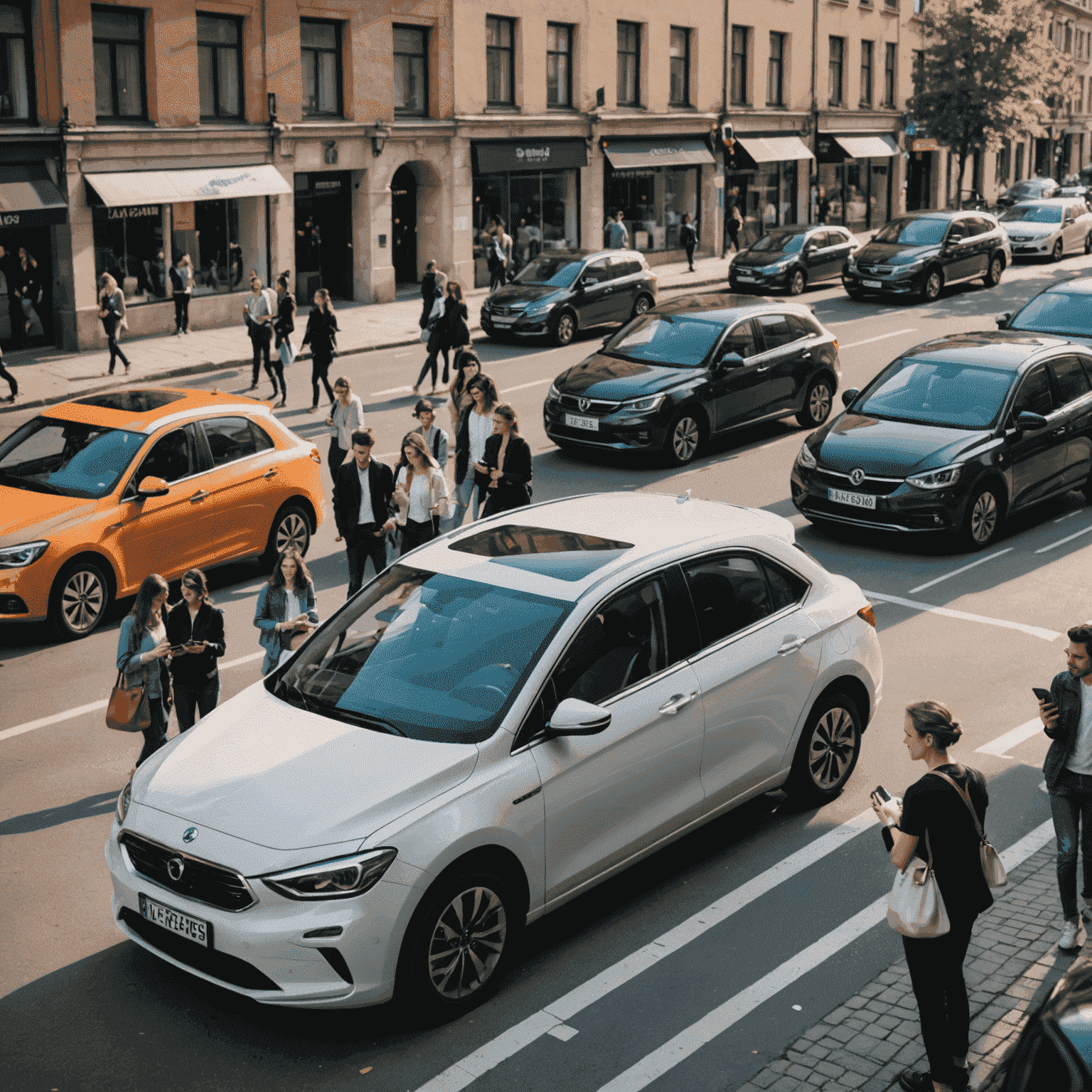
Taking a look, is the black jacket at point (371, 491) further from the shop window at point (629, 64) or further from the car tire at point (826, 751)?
the shop window at point (629, 64)

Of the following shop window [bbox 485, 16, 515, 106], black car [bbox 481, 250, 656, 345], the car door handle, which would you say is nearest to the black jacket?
the car door handle

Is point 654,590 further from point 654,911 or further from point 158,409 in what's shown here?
point 158,409

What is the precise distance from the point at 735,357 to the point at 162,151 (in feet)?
47.6

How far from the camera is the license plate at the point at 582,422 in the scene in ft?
55.0

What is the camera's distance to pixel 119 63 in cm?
2661

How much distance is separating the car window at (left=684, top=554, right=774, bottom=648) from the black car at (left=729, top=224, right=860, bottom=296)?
25.4 metres

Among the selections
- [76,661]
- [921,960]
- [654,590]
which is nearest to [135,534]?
[76,661]

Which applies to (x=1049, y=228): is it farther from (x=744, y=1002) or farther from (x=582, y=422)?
(x=744, y=1002)

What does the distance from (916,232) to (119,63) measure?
55.2 ft

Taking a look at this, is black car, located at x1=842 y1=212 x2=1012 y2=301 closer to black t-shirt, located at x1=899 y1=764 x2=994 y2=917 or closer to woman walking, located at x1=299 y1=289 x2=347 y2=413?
woman walking, located at x1=299 y1=289 x2=347 y2=413

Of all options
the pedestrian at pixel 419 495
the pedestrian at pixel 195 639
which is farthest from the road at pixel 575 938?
the pedestrian at pixel 419 495

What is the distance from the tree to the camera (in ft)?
160

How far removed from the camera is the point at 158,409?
40.6ft

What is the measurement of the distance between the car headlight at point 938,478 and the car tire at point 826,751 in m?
5.51
